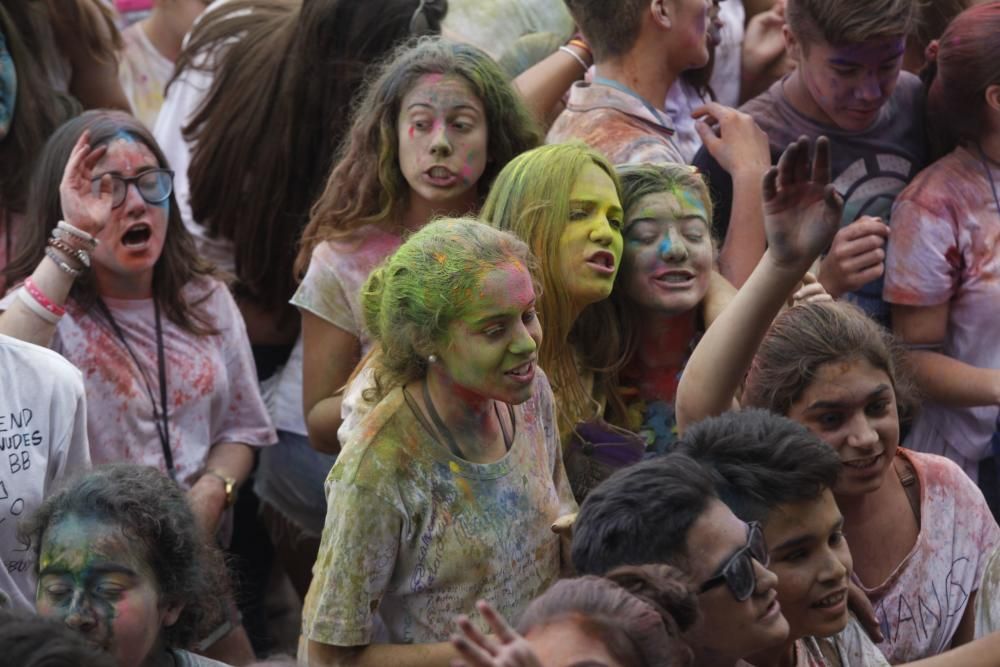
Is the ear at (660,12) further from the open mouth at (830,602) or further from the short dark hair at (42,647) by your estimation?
the short dark hair at (42,647)

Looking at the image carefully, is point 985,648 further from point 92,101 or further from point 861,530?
point 92,101

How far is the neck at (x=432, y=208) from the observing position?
13.5ft

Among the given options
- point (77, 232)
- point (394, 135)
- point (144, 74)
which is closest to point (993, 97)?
point (394, 135)

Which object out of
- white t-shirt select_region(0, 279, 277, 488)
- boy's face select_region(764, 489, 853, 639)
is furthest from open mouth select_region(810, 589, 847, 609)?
white t-shirt select_region(0, 279, 277, 488)

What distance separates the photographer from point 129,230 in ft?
13.4

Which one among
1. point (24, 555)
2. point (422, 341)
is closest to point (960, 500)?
point (422, 341)

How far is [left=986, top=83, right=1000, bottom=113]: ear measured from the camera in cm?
Result: 434

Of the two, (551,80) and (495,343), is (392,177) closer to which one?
(551,80)

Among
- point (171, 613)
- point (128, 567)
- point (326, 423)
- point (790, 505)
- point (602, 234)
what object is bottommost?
point (326, 423)

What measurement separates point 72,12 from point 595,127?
1.60 metres

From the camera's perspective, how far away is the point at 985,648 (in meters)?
3.24

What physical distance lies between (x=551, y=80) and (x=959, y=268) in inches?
50.9

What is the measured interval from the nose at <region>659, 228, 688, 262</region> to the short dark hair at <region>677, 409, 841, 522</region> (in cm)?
74

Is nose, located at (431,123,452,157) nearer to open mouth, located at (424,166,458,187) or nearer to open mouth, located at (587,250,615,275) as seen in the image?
open mouth, located at (424,166,458,187)
